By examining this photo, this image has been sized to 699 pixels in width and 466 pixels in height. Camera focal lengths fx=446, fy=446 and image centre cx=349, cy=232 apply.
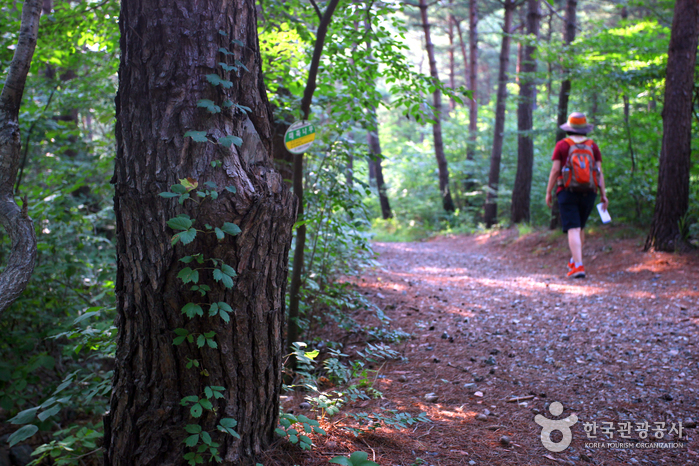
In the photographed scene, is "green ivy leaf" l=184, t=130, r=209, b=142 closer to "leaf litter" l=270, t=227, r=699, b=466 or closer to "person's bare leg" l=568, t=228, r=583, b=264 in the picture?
"leaf litter" l=270, t=227, r=699, b=466

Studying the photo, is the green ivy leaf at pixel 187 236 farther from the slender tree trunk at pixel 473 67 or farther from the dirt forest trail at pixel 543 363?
the slender tree trunk at pixel 473 67

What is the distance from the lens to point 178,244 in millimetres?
1740

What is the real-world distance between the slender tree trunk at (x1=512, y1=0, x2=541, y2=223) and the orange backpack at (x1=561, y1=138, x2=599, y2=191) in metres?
4.04

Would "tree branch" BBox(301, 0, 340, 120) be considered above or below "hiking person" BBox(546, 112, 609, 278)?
above

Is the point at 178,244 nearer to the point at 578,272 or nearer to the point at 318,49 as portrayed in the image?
the point at 318,49

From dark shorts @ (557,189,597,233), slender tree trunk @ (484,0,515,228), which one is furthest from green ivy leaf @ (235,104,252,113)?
slender tree trunk @ (484,0,515,228)

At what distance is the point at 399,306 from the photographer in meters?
5.15

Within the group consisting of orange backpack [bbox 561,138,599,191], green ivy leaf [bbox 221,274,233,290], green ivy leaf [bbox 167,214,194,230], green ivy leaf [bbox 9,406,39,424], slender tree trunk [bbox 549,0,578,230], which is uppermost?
slender tree trunk [bbox 549,0,578,230]

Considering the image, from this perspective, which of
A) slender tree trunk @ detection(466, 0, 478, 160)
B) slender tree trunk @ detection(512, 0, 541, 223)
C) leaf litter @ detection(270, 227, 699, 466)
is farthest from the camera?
slender tree trunk @ detection(466, 0, 478, 160)

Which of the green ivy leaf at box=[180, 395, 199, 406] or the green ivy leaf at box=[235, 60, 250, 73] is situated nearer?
the green ivy leaf at box=[180, 395, 199, 406]

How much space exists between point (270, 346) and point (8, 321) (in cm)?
296

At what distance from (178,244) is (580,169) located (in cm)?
548

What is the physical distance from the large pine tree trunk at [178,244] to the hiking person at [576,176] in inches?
200

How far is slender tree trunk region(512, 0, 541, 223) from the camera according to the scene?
1055 centimetres
